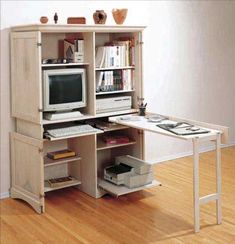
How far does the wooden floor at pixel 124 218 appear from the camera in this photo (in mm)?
3555

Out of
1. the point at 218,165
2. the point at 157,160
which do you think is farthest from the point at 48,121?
the point at 157,160

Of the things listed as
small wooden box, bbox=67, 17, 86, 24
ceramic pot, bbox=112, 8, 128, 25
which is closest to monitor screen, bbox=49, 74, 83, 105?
small wooden box, bbox=67, 17, 86, 24

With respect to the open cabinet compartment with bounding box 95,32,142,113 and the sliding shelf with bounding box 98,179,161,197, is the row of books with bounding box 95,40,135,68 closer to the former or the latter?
the open cabinet compartment with bounding box 95,32,142,113

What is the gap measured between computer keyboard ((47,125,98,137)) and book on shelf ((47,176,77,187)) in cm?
54

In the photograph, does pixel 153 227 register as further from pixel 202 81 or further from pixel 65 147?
pixel 202 81

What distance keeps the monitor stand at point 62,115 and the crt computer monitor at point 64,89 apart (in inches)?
1.6

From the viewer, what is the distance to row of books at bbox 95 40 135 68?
4.46 meters

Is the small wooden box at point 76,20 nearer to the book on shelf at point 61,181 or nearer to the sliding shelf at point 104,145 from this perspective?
the sliding shelf at point 104,145

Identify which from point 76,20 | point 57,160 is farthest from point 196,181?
point 76,20

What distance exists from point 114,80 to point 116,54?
0.25m

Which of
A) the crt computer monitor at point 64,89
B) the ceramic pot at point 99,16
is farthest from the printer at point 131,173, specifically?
the ceramic pot at point 99,16

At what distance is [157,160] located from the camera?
5.62 metres

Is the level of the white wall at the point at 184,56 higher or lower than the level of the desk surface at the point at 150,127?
higher

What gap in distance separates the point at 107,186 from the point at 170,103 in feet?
5.57
